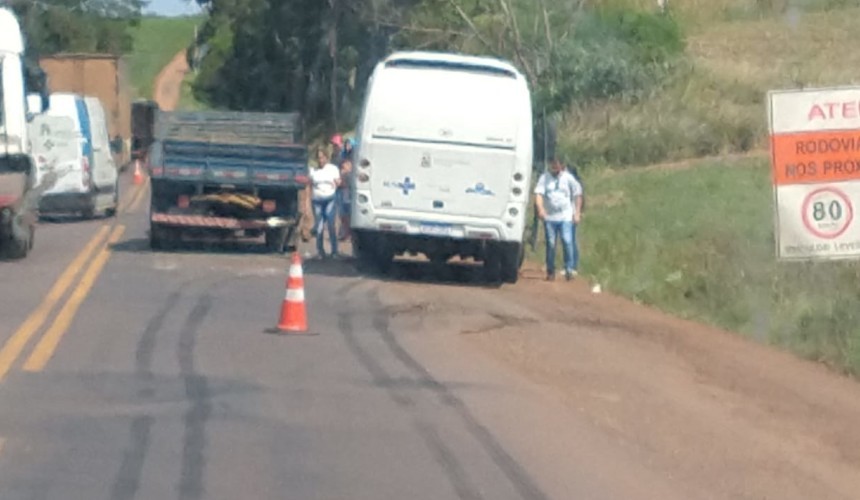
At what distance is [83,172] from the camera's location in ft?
112

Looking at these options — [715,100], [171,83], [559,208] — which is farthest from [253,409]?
[171,83]

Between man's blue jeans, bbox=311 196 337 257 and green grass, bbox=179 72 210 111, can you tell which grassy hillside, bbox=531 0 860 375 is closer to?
man's blue jeans, bbox=311 196 337 257

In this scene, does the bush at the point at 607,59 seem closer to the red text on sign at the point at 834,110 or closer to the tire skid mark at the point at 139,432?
the tire skid mark at the point at 139,432

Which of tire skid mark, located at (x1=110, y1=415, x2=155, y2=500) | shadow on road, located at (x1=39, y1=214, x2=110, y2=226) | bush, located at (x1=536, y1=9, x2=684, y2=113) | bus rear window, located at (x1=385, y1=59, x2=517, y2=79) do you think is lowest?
tire skid mark, located at (x1=110, y1=415, x2=155, y2=500)

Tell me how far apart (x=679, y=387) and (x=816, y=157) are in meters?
2.19

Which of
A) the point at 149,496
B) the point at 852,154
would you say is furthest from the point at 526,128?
the point at 149,496

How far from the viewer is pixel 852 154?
49.4 feet

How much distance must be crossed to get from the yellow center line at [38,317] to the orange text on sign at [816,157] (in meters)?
6.24

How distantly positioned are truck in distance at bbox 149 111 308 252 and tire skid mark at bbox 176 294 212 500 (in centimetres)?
864

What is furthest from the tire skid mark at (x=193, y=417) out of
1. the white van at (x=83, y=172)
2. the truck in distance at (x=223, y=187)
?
the white van at (x=83, y=172)

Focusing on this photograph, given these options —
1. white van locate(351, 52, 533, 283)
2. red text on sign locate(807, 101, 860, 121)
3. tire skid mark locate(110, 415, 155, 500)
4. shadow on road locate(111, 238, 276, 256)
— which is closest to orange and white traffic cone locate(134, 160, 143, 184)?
shadow on road locate(111, 238, 276, 256)

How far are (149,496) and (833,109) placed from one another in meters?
7.61

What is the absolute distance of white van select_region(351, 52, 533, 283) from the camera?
23.0m

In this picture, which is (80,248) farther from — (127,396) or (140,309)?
(127,396)
